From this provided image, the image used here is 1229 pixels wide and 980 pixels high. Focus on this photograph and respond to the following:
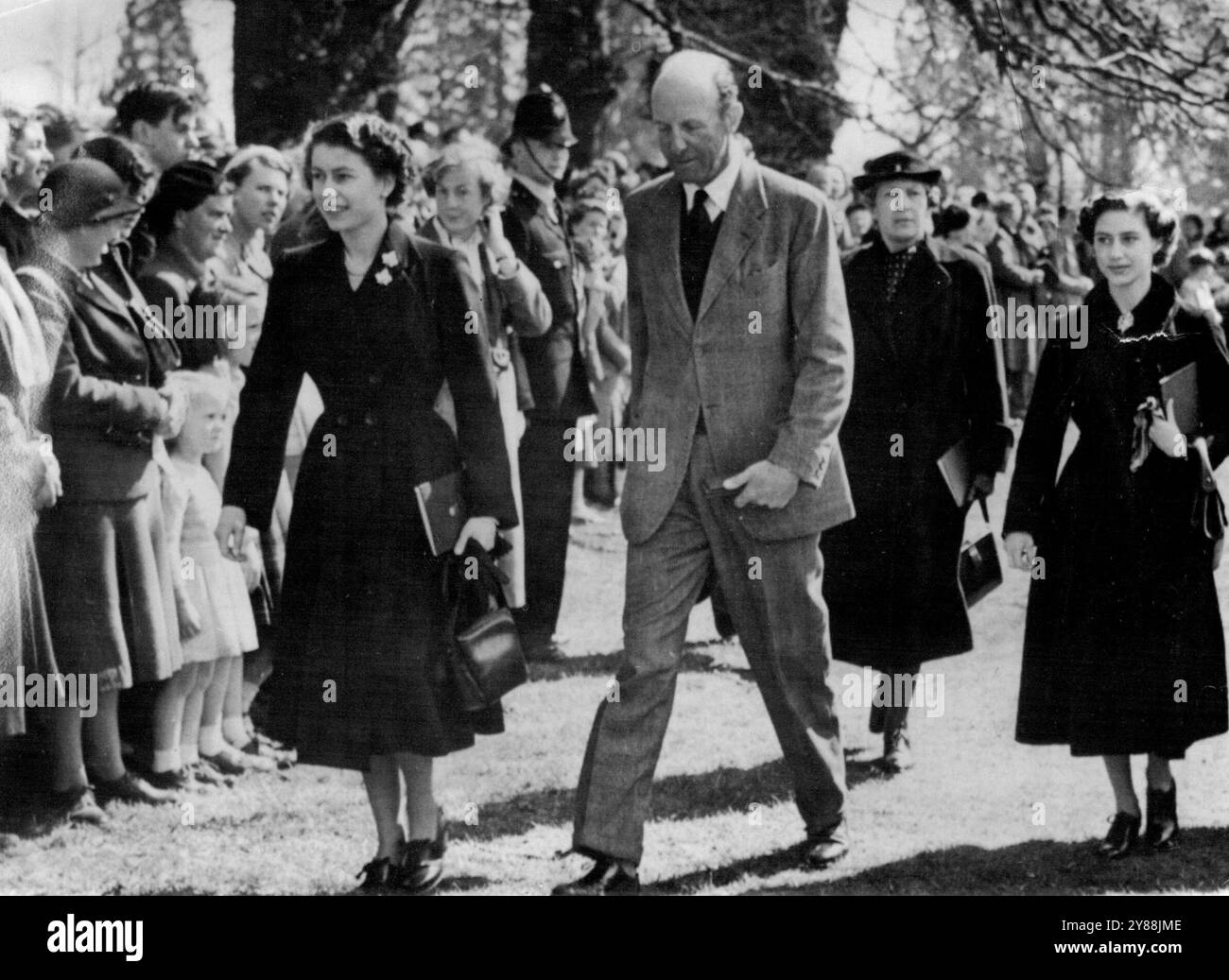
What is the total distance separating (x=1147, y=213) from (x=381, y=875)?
10.2 feet

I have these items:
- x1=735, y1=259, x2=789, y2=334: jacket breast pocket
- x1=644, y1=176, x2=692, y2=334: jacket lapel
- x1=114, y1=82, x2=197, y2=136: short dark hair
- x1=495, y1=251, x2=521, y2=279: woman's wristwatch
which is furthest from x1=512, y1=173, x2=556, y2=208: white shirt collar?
x1=735, y1=259, x2=789, y2=334: jacket breast pocket

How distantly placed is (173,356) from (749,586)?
2038 millimetres

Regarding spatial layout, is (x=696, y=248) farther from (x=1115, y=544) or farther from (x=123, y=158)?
(x=123, y=158)

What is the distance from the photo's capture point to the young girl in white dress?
5.95m

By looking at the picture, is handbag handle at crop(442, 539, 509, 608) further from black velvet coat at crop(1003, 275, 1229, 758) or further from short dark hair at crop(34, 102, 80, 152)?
short dark hair at crop(34, 102, 80, 152)

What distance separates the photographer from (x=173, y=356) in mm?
5922

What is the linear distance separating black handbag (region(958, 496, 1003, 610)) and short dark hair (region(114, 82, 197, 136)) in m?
2.97

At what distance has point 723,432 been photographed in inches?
207

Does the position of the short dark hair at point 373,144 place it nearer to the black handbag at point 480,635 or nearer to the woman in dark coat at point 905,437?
the black handbag at point 480,635

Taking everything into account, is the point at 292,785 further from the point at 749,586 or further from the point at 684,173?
the point at 684,173

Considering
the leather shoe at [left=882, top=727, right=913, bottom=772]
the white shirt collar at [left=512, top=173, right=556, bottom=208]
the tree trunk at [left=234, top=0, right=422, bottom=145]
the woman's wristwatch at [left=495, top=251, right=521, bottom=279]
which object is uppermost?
the tree trunk at [left=234, top=0, right=422, bottom=145]

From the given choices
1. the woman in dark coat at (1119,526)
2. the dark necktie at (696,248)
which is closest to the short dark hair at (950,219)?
the woman in dark coat at (1119,526)

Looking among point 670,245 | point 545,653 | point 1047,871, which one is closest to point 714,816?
point 545,653
